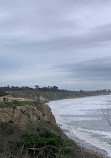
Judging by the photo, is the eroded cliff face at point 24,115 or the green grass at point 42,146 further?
the eroded cliff face at point 24,115

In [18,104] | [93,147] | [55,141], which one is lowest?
[93,147]

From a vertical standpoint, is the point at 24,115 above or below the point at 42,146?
above

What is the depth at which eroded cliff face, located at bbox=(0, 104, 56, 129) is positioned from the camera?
23406 millimetres

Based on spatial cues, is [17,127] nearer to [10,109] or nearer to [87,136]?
[10,109]

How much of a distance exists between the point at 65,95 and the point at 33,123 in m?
170

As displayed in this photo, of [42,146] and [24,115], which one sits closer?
[42,146]

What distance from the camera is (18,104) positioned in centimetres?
2575

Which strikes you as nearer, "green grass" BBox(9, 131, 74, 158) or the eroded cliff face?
"green grass" BBox(9, 131, 74, 158)

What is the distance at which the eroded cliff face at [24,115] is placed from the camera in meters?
23.4

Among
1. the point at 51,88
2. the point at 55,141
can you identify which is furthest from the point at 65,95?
the point at 55,141

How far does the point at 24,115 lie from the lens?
2473 centimetres

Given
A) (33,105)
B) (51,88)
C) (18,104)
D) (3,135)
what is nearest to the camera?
(3,135)

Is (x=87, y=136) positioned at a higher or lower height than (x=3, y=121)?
lower

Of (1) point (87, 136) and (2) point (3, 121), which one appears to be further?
(1) point (87, 136)
